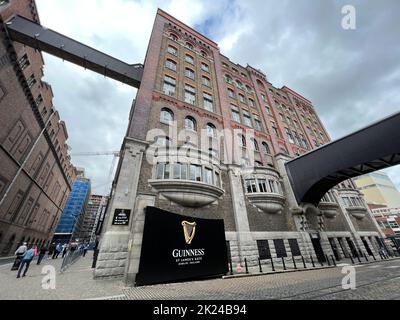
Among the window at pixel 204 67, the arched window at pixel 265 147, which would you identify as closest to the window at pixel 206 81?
the window at pixel 204 67

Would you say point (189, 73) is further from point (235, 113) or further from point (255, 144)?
point (255, 144)

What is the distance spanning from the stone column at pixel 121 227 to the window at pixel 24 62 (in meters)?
22.6

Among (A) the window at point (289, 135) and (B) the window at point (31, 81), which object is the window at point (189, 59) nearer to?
(A) the window at point (289, 135)

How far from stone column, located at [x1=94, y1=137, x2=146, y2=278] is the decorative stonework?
151cm

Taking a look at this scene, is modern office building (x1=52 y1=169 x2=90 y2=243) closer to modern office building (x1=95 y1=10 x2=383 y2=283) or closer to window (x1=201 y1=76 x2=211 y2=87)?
modern office building (x1=95 y1=10 x2=383 y2=283)

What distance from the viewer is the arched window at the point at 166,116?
1575cm

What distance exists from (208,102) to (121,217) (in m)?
15.8

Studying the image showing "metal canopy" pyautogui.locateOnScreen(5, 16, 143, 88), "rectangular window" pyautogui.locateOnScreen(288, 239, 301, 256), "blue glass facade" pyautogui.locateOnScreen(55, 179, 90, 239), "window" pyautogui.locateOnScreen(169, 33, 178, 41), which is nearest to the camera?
"rectangular window" pyautogui.locateOnScreen(288, 239, 301, 256)

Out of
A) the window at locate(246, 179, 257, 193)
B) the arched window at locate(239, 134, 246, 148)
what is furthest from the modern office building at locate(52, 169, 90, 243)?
the window at locate(246, 179, 257, 193)

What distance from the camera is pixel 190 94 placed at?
19656 millimetres

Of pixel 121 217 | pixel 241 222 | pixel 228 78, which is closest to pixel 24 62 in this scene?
pixel 121 217

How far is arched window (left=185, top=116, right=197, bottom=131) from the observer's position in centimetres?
1713

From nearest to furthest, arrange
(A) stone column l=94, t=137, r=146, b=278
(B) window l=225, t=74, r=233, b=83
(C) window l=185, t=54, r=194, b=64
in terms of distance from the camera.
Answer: (A) stone column l=94, t=137, r=146, b=278
(C) window l=185, t=54, r=194, b=64
(B) window l=225, t=74, r=233, b=83
